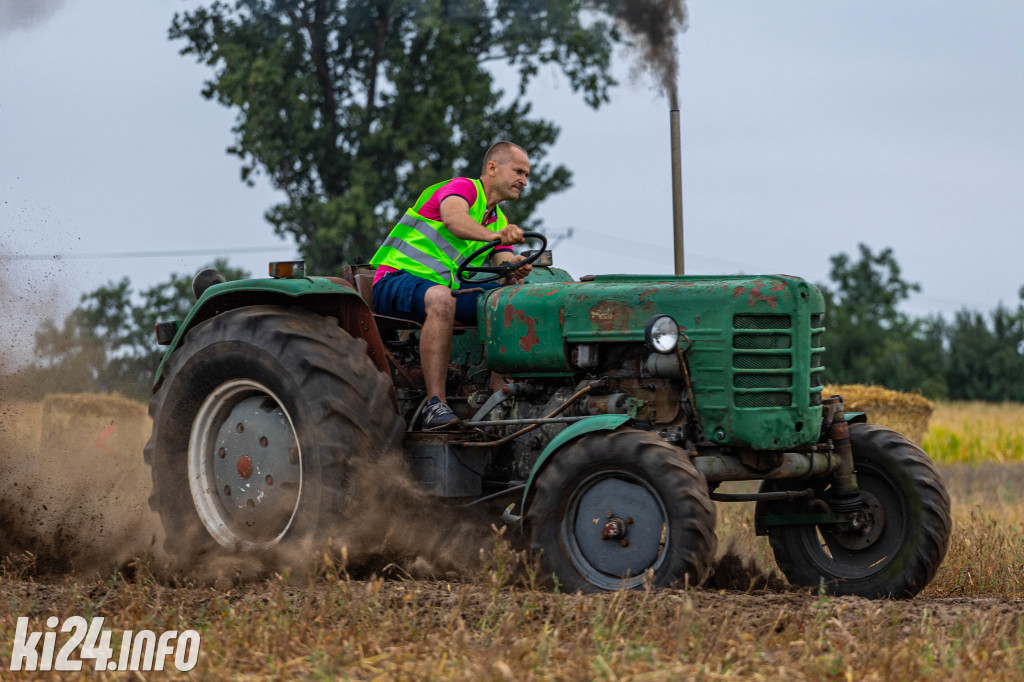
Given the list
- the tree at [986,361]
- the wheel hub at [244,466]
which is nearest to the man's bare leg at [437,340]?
the wheel hub at [244,466]

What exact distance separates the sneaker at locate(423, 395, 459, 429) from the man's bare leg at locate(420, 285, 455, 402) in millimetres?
38

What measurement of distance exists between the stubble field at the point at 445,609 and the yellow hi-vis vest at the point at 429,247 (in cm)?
127

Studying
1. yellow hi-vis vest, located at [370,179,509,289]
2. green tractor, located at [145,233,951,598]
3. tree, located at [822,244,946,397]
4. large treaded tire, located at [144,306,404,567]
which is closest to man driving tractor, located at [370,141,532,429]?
yellow hi-vis vest, located at [370,179,509,289]

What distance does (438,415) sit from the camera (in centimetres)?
654

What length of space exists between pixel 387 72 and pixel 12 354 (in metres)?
17.4

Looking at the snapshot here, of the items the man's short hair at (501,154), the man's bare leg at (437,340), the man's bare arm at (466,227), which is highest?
the man's short hair at (501,154)

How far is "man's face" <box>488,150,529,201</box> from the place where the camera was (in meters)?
7.14

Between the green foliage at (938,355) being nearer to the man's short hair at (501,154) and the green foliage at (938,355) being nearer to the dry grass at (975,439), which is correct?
the dry grass at (975,439)

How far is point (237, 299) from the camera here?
6.95 m

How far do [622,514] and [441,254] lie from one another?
1995 millimetres

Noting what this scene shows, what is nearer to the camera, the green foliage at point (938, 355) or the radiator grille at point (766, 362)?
the radiator grille at point (766, 362)

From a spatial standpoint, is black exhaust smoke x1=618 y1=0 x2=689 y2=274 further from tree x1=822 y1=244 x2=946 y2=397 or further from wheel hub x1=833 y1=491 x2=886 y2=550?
tree x1=822 y1=244 x2=946 y2=397

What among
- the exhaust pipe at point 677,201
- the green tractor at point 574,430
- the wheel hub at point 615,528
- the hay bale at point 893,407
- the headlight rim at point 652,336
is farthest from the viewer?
the hay bale at point 893,407

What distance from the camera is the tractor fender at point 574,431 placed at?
573 centimetres
